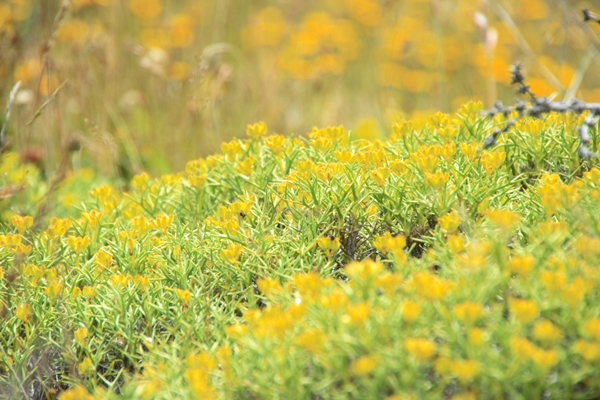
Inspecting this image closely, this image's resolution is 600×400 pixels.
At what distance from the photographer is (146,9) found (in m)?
6.18

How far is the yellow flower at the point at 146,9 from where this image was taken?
20.1 ft

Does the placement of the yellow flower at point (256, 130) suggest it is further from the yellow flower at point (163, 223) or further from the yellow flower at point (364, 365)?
the yellow flower at point (364, 365)

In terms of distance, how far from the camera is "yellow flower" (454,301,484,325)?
1312mm

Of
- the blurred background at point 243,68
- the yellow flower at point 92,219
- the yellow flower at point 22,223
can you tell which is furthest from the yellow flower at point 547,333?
the blurred background at point 243,68

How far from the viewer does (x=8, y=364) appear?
1736 mm

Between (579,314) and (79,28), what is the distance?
4.87m

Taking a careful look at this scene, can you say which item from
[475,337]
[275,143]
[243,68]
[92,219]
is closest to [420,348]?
[475,337]

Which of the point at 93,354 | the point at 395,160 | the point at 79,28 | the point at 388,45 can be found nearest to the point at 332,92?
the point at 388,45

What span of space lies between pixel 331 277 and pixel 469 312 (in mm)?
589

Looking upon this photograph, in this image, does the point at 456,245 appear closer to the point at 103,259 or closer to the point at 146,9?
the point at 103,259

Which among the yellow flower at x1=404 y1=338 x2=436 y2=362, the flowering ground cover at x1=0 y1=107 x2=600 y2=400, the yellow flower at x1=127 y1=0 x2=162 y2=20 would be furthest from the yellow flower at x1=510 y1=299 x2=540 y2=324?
the yellow flower at x1=127 y1=0 x2=162 y2=20

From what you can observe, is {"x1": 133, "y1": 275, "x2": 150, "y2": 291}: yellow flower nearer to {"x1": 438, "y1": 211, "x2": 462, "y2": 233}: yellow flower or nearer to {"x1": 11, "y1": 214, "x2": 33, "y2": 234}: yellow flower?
{"x1": 11, "y1": 214, "x2": 33, "y2": 234}: yellow flower

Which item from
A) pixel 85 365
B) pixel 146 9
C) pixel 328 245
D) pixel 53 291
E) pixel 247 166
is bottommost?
pixel 85 365

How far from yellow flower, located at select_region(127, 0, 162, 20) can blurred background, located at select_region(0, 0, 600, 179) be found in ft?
0.05
